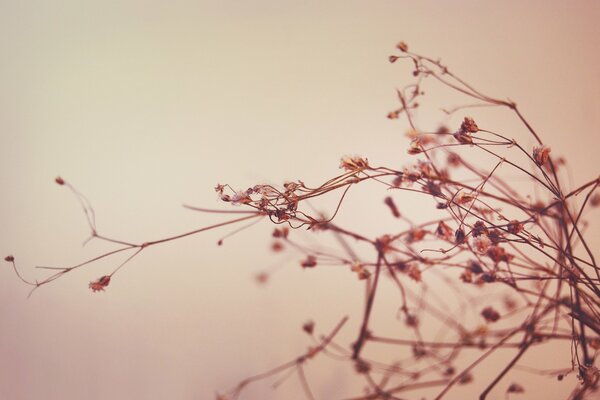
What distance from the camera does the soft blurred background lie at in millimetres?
671

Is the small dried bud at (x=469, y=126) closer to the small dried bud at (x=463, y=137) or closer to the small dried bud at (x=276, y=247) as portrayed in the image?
the small dried bud at (x=463, y=137)

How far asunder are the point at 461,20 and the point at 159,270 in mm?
572

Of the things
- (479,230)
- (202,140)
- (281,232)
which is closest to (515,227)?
(479,230)

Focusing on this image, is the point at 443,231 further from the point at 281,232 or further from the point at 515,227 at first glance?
the point at 281,232

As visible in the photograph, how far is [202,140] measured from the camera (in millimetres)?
713

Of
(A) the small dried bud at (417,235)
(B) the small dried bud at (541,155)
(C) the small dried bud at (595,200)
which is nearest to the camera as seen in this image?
(B) the small dried bud at (541,155)

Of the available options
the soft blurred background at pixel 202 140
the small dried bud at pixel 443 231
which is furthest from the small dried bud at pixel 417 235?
the soft blurred background at pixel 202 140

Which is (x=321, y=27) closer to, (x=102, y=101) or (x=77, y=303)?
(x=102, y=101)

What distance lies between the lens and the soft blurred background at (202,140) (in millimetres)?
671

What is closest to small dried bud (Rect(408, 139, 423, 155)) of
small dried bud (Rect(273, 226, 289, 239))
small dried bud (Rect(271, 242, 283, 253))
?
small dried bud (Rect(273, 226, 289, 239))

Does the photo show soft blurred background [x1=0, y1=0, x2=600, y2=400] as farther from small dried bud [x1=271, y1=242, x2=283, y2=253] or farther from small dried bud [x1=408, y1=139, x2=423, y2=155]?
small dried bud [x1=408, y1=139, x2=423, y2=155]

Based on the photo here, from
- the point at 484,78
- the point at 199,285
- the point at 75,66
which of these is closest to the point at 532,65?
the point at 484,78

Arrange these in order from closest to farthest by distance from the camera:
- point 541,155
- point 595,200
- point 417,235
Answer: point 541,155, point 417,235, point 595,200

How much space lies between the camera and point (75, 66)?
729mm
